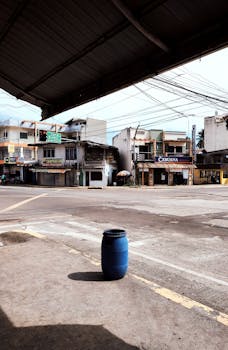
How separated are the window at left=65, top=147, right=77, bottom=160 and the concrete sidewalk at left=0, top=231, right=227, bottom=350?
128ft

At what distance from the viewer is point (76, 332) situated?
13.3ft

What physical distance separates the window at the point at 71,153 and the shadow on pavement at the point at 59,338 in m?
41.6

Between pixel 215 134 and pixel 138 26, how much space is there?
58.1 metres

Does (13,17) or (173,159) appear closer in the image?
(13,17)

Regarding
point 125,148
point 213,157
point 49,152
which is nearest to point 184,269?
point 49,152

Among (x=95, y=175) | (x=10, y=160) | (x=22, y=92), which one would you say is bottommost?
(x=95, y=175)

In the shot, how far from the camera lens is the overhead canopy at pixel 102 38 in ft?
13.5

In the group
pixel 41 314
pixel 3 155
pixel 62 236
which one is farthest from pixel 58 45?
pixel 3 155

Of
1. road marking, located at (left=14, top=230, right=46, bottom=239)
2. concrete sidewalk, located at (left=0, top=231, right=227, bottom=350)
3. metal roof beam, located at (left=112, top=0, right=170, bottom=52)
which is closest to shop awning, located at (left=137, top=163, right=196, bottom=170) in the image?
road marking, located at (left=14, top=230, right=46, bottom=239)

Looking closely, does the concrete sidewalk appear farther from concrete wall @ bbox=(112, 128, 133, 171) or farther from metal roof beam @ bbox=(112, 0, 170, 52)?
concrete wall @ bbox=(112, 128, 133, 171)

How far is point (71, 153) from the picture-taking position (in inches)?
1801

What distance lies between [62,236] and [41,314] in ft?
19.4

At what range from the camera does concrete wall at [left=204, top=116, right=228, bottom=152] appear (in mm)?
57503

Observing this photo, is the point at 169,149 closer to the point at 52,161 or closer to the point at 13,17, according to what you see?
the point at 52,161
